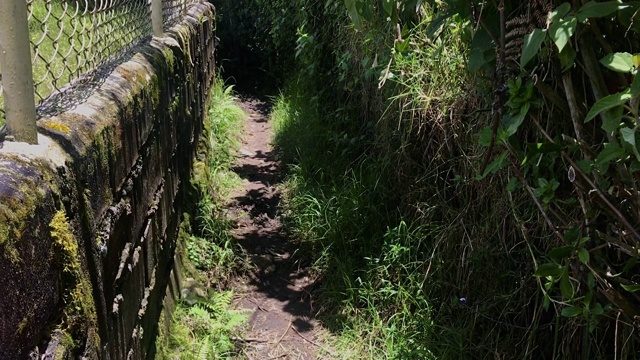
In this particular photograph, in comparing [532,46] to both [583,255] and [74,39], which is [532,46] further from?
[74,39]

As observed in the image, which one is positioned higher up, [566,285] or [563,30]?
[563,30]

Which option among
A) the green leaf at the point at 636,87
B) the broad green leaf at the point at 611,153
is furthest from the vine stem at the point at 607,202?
the green leaf at the point at 636,87

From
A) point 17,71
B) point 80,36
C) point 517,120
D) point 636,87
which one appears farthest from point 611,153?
point 80,36

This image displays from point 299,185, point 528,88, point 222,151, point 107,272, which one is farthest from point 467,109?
point 222,151

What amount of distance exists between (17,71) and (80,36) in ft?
3.47

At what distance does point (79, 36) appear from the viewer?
2.35m

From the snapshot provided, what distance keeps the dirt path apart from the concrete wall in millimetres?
735

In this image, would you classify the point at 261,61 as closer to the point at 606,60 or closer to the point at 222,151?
the point at 222,151

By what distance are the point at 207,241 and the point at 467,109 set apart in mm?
2227

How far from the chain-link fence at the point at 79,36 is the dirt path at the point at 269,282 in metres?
1.83

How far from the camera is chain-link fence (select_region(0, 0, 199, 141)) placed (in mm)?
2143

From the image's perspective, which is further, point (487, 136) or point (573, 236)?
point (487, 136)

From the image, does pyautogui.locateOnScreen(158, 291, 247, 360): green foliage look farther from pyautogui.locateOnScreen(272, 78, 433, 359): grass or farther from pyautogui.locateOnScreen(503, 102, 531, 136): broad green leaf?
pyautogui.locateOnScreen(503, 102, 531, 136): broad green leaf

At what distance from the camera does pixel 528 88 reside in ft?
6.95
